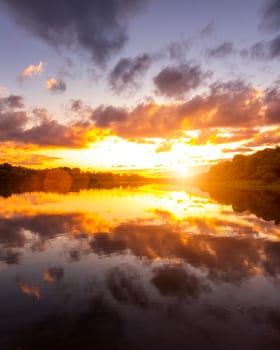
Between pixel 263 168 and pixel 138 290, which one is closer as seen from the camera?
pixel 138 290

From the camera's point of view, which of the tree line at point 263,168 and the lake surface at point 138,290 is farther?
the tree line at point 263,168

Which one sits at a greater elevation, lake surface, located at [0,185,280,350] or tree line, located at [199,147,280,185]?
tree line, located at [199,147,280,185]

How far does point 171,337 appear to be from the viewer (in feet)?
35.7

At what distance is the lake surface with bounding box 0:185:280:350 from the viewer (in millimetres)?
10859

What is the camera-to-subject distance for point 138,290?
14.9 metres

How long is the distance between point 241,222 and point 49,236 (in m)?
23.7

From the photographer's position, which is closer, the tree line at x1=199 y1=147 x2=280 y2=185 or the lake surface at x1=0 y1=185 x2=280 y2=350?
the lake surface at x1=0 y1=185 x2=280 y2=350

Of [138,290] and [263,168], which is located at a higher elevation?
[263,168]

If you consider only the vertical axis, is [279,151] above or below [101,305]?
above

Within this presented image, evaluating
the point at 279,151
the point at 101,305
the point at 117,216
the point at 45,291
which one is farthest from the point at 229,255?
the point at 279,151

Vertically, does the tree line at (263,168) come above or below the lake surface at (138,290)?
above

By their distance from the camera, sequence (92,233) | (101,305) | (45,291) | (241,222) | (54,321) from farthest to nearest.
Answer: (241,222) < (92,233) < (45,291) < (101,305) < (54,321)

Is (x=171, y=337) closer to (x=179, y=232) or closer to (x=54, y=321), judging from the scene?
(x=54, y=321)

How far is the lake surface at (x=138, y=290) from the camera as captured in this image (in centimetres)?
1086
